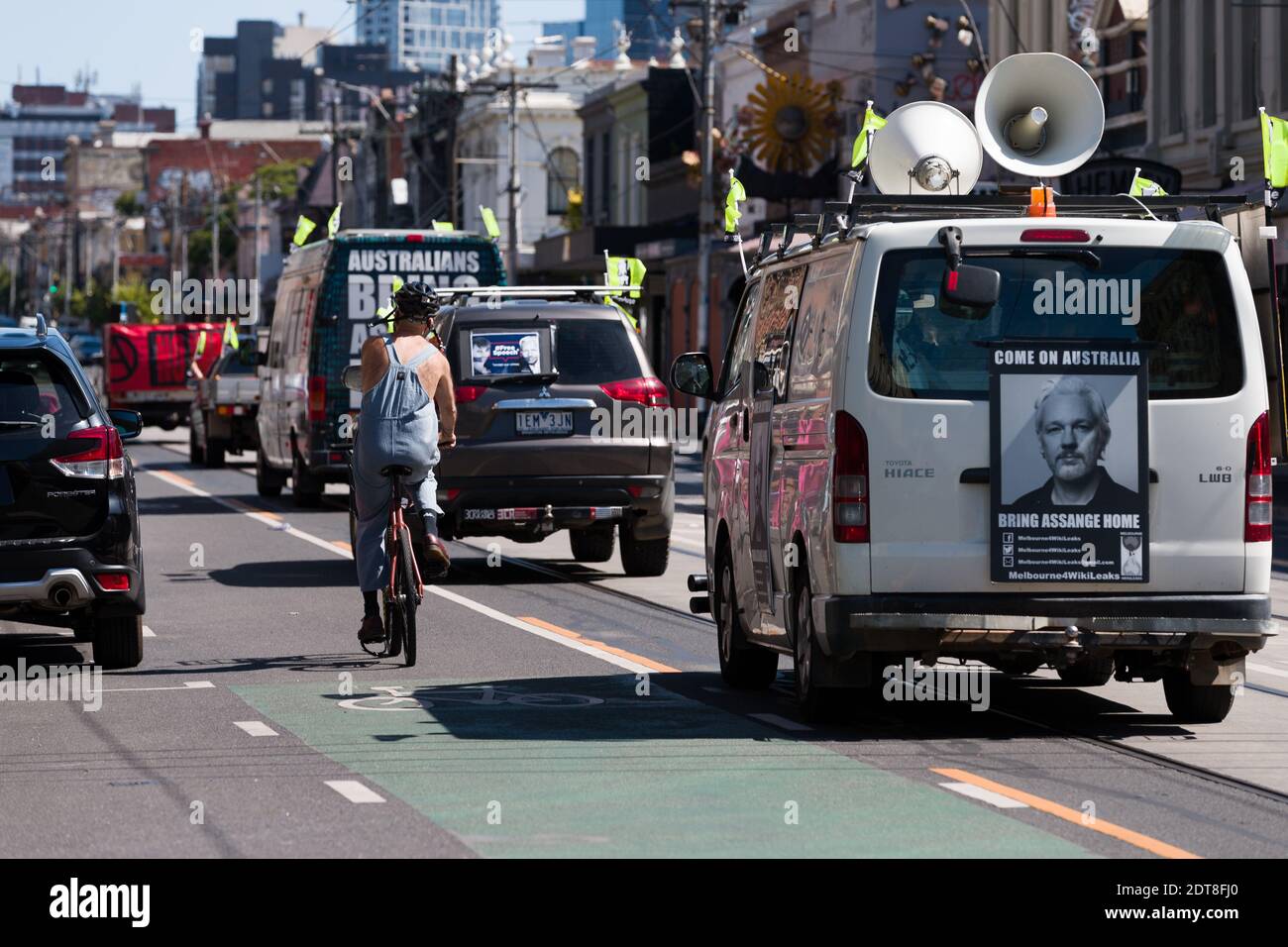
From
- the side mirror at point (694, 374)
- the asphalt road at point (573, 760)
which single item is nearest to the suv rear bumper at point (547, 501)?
the asphalt road at point (573, 760)

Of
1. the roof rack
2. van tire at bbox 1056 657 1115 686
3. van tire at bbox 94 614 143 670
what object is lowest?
van tire at bbox 1056 657 1115 686

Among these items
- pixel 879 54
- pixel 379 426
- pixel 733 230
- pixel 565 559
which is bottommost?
pixel 565 559

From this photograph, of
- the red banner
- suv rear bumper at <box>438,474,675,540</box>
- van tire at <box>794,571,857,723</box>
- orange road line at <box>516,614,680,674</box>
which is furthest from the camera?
the red banner

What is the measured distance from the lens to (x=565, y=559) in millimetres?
20438

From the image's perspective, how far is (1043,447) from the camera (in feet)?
32.8

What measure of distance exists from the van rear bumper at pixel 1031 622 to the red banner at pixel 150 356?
39118mm

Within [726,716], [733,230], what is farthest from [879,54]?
[726,716]

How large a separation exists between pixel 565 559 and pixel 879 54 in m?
33.1

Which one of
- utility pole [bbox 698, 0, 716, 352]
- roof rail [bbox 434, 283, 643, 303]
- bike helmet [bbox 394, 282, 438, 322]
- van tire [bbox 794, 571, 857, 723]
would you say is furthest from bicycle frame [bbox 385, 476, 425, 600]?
utility pole [bbox 698, 0, 716, 352]

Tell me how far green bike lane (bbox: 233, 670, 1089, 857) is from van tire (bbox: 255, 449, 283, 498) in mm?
17596

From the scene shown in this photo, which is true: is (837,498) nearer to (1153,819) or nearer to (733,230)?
(1153,819)

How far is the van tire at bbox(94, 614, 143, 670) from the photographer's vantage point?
12.6m

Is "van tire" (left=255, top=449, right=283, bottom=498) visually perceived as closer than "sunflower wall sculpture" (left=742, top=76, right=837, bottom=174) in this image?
Yes

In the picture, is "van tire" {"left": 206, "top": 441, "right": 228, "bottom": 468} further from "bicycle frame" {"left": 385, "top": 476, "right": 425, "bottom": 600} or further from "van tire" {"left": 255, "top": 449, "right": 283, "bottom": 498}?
"bicycle frame" {"left": 385, "top": 476, "right": 425, "bottom": 600}
